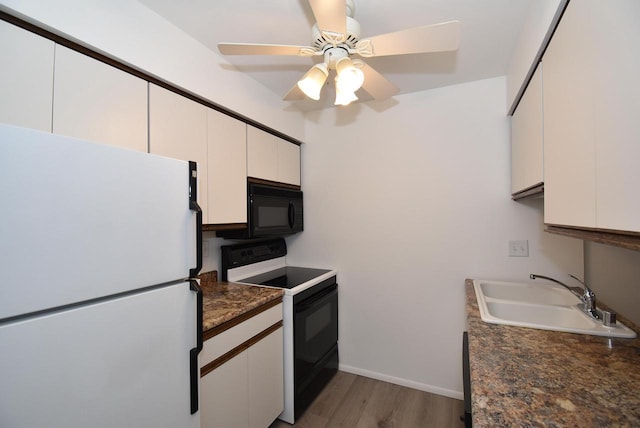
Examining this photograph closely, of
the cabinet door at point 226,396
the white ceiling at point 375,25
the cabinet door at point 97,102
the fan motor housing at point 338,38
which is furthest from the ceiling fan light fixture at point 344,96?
the cabinet door at point 226,396

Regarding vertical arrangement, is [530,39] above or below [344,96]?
above

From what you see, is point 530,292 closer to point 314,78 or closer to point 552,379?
point 552,379

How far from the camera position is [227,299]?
1.67 m

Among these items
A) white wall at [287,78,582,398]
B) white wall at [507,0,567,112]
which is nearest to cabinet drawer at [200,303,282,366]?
white wall at [287,78,582,398]

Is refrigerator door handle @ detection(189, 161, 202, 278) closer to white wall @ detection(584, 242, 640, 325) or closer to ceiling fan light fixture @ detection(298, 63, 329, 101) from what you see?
ceiling fan light fixture @ detection(298, 63, 329, 101)

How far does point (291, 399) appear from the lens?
73.0 inches

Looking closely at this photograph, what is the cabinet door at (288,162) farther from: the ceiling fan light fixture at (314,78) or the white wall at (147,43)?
the ceiling fan light fixture at (314,78)

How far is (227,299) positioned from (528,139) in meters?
1.93

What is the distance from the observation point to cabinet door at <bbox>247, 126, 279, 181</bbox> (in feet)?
6.76

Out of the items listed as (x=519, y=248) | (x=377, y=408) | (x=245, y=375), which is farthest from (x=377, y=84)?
(x=377, y=408)

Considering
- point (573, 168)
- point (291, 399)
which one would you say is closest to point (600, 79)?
point (573, 168)

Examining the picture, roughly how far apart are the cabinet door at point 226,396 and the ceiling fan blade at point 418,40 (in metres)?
1.71

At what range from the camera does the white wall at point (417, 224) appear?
202cm

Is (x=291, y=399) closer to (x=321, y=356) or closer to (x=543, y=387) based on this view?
(x=321, y=356)
